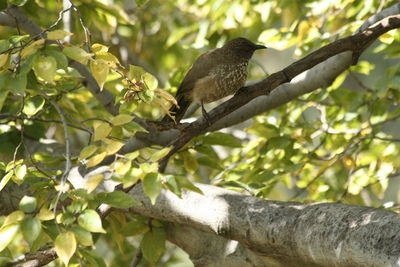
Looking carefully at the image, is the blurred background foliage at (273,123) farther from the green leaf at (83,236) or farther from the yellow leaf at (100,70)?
the green leaf at (83,236)

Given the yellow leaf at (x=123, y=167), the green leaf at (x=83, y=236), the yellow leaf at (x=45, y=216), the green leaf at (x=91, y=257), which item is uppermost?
the yellow leaf at (x=123, y=167)

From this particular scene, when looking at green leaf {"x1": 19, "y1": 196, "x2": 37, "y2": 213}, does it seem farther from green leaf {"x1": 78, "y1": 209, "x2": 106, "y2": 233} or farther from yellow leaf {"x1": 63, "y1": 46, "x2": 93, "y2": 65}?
yellow leaf {"x1": 63, "y1": 46, "x2": 93, "y2": 65}

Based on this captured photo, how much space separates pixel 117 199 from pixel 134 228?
122cm

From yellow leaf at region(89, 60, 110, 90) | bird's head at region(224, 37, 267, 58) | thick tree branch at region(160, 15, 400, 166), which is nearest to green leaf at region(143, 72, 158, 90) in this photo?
yellow leaf at region(89, 60, 110, 90)

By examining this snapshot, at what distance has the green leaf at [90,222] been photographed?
1903 mm

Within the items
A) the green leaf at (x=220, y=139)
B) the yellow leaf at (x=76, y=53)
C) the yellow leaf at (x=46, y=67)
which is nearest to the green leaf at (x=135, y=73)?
the yellow leaf at (x=76, y=53)

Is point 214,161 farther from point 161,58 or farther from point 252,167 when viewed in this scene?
point 161,58

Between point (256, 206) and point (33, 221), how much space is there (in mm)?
1099

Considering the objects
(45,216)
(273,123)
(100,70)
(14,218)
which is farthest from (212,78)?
(14,218)

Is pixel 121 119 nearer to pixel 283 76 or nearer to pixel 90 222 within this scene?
pixel 90 222

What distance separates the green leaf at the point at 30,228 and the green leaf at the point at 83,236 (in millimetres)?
102

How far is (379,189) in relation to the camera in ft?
11.6

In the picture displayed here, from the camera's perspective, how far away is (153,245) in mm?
3254

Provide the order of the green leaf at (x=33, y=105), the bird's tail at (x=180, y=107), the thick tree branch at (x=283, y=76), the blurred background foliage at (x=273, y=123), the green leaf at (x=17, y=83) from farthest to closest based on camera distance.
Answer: the bird's tail at (x=180, y=107)
the blurred background foliage at (x=273, y=123)
the green leaf at (x=33, y=105)
the thick tree branch at (x=283, y=76)
the green leaf at (x=17, y=83)
